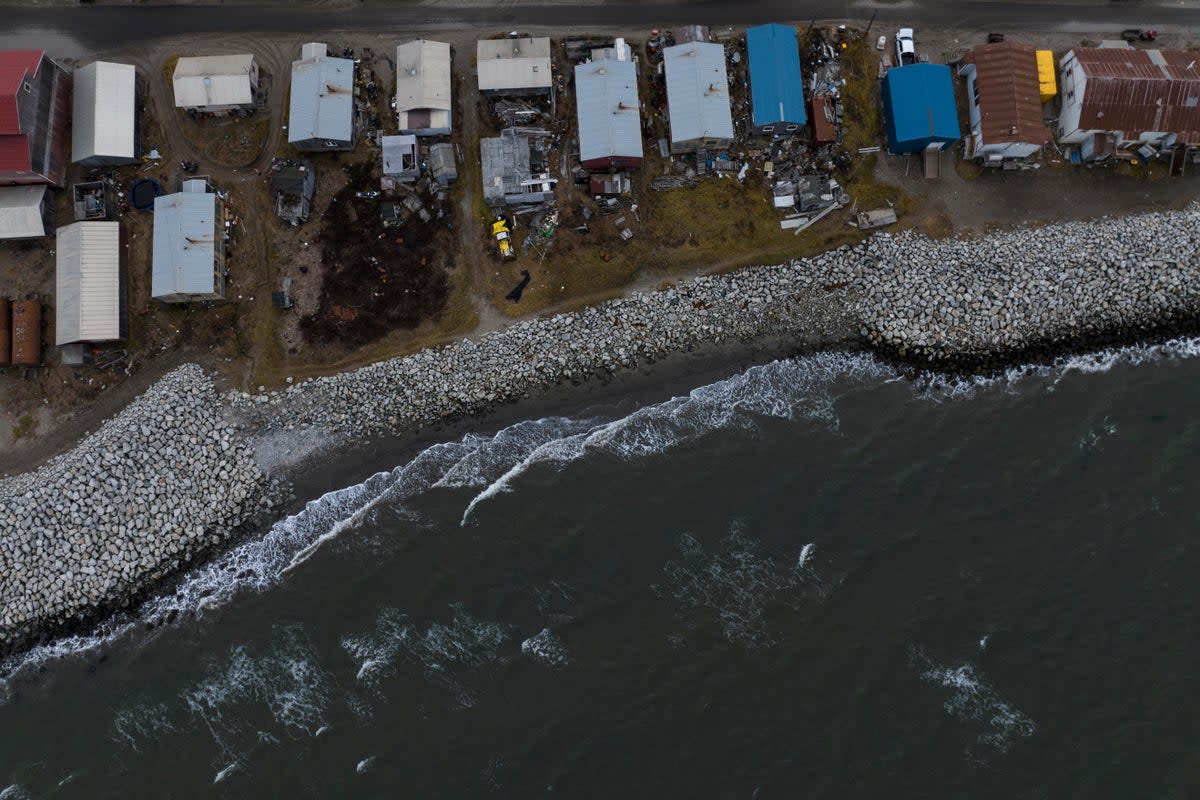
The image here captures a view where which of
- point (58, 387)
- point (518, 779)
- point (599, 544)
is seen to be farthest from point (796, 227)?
point (58, 387)

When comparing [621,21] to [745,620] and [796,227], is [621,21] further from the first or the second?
[745,620]

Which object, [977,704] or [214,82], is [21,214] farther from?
[977,704]

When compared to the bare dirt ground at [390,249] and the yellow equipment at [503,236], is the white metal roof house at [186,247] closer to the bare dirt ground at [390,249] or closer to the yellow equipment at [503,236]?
the bare dirt ground at [390,249]

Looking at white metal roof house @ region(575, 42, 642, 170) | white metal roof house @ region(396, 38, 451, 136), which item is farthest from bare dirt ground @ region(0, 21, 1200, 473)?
white metal roof house @ region(575, 42, 642, 170)

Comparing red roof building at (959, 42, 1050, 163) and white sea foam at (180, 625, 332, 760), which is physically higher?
red roof building at (959, 42, 1050, 163)

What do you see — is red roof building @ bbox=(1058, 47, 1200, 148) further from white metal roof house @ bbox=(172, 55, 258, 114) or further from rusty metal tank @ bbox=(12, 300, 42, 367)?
rusty metal tank @ bbox=(12, 300, 42, 367)

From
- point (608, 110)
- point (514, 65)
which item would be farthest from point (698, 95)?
point (514, 65)
